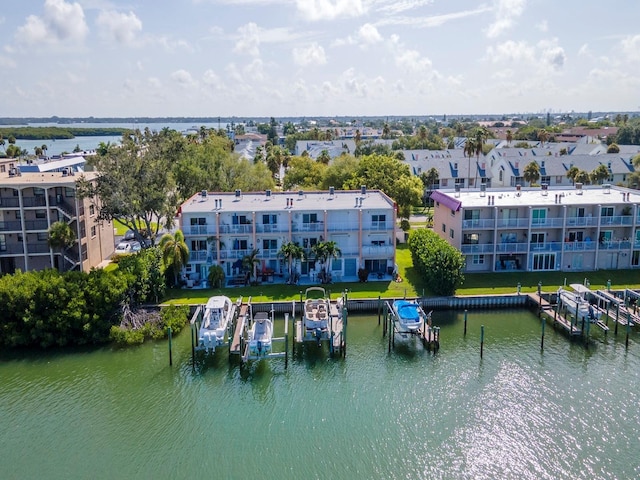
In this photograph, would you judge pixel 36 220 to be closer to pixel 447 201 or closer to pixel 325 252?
pixel 325 252

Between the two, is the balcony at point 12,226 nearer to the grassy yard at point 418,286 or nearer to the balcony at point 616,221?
the grassy yard at point 418,286

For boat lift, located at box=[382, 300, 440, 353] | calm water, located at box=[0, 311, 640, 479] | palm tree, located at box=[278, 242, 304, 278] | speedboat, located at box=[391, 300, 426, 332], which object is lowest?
calm water, located at box=[0, 311, 640, 479]

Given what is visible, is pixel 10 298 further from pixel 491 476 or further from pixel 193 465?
pixel 491 476

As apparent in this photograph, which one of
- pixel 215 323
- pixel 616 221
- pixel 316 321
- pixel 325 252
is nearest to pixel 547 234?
pixel 616 221

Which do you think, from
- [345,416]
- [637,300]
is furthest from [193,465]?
[637,300]

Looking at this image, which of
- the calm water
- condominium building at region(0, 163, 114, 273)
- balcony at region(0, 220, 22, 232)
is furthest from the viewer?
balcony at region(0, 220, 22, 232)

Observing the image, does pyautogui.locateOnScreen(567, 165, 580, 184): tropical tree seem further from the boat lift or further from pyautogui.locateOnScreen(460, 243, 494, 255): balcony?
the boat lift

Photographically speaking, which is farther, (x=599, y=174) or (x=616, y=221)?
(x=599, y=174)

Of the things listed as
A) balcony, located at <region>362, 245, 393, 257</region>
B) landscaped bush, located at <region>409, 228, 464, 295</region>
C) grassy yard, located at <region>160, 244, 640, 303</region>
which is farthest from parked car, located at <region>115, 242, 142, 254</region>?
landscaped bush, located at <region>409, 228, 464, 295</region>
